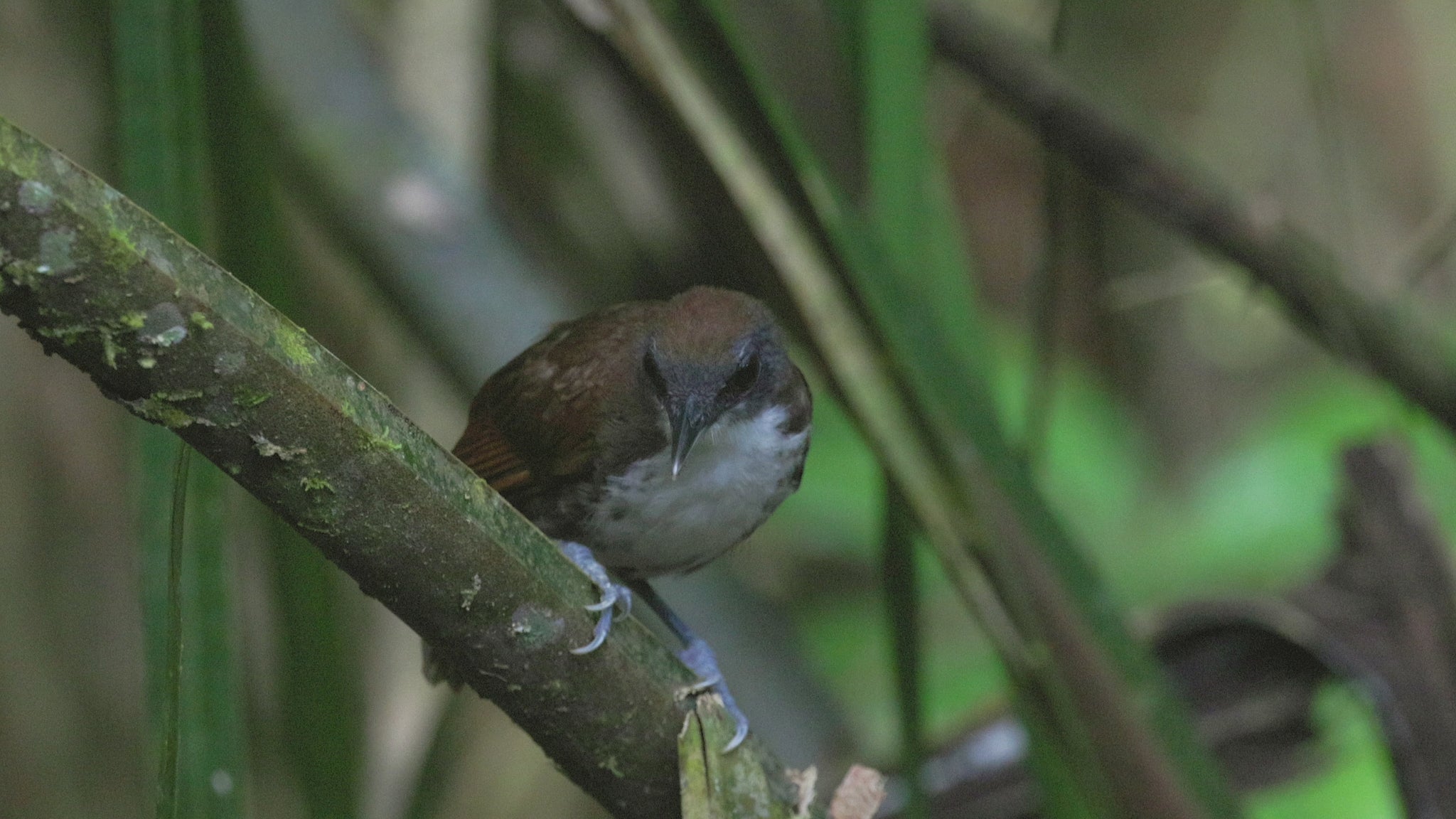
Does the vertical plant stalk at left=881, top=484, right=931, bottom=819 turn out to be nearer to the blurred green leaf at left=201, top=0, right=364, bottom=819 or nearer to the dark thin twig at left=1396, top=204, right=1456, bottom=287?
the blurred green leaf at left=201, top=0, right=364, bottom=819

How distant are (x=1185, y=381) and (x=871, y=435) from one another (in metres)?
4.87

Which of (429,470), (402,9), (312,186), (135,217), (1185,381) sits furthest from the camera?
(1185,381)

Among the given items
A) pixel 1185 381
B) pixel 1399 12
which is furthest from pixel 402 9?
pixel 1399 12

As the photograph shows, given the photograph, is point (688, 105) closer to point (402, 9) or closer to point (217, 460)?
point (217, 460)

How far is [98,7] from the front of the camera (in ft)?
9.25

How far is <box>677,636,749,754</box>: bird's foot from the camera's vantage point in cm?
165

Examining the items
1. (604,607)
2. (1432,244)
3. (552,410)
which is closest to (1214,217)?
(1432,244)

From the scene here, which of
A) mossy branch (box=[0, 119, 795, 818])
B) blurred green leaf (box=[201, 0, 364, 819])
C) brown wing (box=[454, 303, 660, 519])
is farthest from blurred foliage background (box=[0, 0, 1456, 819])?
mossy branch (box=[0, 119, 795, 818])

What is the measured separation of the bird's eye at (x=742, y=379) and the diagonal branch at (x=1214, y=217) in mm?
1371

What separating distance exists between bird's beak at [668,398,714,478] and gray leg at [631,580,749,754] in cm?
29

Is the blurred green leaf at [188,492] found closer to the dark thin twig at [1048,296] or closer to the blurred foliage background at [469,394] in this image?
the blurred foliage background at [469,394]

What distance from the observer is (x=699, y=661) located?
2.28 metres

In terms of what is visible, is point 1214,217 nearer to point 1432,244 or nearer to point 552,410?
point 1432,244

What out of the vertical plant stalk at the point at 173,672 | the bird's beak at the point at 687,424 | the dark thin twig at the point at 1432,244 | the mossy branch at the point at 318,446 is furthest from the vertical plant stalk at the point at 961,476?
the dark thin twig at the point at 1432,244
